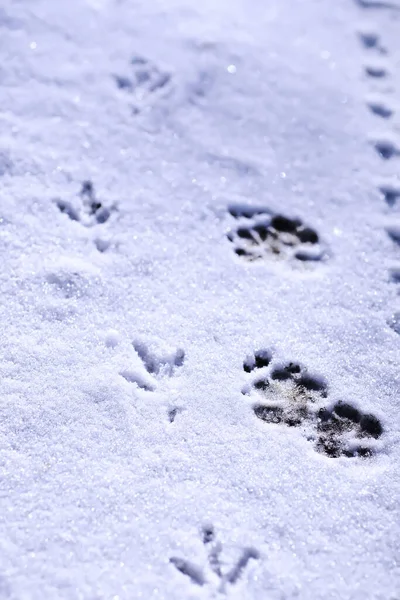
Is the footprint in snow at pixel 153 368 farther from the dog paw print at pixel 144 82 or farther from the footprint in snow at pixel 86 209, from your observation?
the dog paw print at pixel 144 82

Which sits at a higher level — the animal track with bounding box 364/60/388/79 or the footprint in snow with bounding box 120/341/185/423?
the animal track with bounding box 364/60/388/79

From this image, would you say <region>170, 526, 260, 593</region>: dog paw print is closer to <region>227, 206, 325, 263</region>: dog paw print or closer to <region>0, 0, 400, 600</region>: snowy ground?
<region>0, 0, 400, 600</region>: snowy ground

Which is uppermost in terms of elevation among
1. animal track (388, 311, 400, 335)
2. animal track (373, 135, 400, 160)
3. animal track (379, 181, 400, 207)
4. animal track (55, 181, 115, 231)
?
animal track (373, 135, 400, 160)

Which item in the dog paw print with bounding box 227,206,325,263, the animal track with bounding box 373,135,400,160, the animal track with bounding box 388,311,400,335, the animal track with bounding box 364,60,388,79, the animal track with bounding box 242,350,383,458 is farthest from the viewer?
the animal track with bounding box 364,60,388,79

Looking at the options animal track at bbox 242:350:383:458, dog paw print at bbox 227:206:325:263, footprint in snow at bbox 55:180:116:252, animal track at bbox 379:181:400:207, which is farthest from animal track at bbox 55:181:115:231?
animal track at bbox 379:181:400:207

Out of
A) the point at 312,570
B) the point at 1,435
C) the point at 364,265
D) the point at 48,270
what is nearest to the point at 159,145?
the point at 48,270

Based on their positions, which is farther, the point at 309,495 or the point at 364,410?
the point at 364,410

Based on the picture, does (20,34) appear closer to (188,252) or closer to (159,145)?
(159,145)
